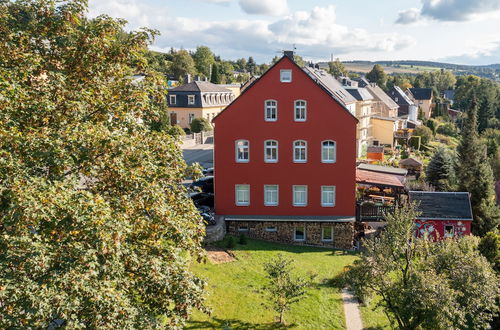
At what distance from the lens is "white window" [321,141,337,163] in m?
30.0

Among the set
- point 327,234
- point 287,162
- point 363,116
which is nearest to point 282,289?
point 327,234

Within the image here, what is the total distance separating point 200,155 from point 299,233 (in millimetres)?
30749

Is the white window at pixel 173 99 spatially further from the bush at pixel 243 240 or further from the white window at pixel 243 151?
the bush at pixel 243 240

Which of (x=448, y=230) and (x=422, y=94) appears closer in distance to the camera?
(x=448, y=230)

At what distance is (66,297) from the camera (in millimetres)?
8508

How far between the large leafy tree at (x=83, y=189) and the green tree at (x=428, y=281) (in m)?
6.98

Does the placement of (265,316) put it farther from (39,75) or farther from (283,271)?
(39,75)

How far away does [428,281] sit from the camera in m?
13.6

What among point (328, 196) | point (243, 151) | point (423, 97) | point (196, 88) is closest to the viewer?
point (328, 196)

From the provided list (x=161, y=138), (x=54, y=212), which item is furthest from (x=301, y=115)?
(x=54, y=212)

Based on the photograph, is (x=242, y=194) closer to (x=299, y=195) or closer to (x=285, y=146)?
(x=299, y=195)

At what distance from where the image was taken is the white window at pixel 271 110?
2988 cm

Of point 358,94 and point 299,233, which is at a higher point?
point 358,94

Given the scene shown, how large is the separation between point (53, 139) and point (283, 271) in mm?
12477
